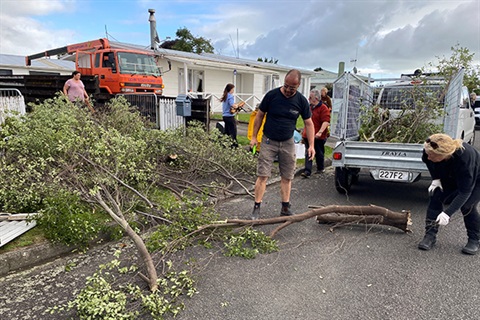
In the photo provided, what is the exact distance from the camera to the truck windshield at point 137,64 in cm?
1232

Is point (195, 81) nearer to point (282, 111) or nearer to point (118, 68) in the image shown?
point (118, 68)

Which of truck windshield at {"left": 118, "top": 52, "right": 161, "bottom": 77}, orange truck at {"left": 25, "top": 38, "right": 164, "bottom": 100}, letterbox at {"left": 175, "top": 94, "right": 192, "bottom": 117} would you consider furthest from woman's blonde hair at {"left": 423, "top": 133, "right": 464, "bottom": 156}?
truck windshield at {"left": 118, "top": 52, "right": 161, "bottom": 77}

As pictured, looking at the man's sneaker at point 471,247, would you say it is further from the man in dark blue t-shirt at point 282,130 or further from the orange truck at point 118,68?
the orange truck at point 118,68

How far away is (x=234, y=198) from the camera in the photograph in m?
5.52

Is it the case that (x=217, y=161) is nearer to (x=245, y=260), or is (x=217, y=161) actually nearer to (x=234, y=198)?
(x=234, y=198)

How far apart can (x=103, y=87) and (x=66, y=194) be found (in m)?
9.57

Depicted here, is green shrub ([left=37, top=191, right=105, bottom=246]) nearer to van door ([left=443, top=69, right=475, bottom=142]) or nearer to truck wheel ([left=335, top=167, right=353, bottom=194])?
truck wheel ([left=335, top=167, right=353, bottom=194])

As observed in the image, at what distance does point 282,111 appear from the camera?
4.29m

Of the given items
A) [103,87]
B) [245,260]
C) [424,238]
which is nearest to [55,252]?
[245,260]

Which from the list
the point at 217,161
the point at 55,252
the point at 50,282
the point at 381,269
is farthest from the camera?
the point at 217,161

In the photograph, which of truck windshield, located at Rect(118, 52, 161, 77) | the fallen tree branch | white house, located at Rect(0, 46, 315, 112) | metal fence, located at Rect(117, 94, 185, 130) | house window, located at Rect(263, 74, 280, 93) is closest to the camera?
the fallen tree branch

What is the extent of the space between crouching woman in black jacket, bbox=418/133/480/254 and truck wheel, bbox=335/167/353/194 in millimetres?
1760

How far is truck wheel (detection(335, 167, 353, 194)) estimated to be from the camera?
18.0 feet

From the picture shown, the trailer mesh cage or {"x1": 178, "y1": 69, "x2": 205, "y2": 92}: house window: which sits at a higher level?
{"x1": 178, "y1": 69, "x2": 205, "y2": 92}: house window
